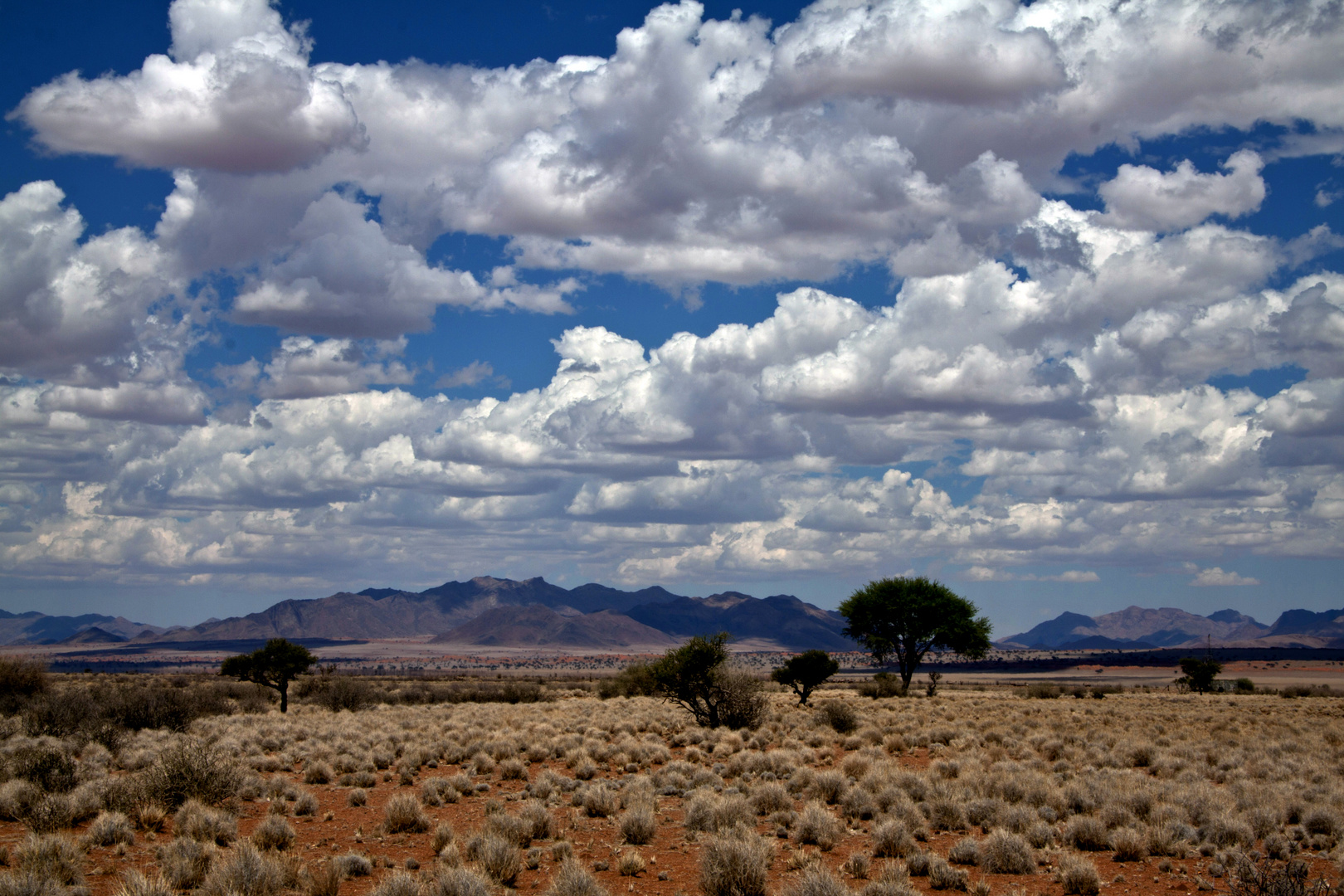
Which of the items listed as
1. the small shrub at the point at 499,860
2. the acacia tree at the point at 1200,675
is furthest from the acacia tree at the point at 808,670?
the small shrub at the point at 499,860

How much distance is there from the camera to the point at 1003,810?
18453mm

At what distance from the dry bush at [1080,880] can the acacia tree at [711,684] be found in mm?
22039

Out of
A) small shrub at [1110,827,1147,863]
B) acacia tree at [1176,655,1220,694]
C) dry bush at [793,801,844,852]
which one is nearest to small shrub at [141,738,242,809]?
dry bush at [793,801,844,852]

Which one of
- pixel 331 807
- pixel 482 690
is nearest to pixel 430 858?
pixel 331 807

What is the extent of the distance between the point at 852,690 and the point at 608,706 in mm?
26448

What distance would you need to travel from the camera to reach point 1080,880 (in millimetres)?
14250

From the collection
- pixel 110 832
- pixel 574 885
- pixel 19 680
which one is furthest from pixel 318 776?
pixel 19 680

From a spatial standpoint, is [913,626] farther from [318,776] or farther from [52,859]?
[52,859]

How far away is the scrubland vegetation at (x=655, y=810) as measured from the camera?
14.3m

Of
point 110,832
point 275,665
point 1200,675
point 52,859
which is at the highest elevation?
point 52,859

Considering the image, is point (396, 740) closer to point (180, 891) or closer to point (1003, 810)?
point (180, 891)

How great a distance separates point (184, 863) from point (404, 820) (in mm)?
4982

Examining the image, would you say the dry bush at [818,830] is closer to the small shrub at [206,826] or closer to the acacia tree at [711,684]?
the small shrub at [206,826]

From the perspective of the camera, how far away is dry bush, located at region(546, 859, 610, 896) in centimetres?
1270
